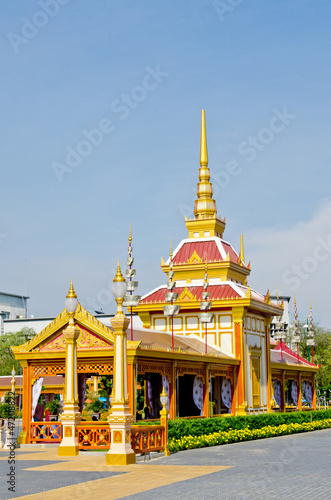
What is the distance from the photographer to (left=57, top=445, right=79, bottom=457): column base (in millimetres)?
21141

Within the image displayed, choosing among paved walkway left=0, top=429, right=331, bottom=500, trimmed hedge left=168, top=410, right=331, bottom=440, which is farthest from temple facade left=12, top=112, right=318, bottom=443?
paved walkway left=0, top=429, right=331, bottom=500

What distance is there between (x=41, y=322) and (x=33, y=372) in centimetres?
6829

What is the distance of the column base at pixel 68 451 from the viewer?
2114 centimetres

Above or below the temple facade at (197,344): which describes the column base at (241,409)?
below

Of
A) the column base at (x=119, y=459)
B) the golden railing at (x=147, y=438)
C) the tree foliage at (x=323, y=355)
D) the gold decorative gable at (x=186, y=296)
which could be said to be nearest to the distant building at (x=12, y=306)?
the tree foliage at (x=323, y=355)

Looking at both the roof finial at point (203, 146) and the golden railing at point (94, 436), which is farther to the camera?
the roof finial at point (203, 146)

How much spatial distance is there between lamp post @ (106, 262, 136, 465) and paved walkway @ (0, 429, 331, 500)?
0.46m

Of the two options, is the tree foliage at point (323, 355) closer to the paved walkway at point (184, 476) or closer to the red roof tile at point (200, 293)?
the red roof tile at point (200, 293)

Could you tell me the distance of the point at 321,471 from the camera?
16297 mm

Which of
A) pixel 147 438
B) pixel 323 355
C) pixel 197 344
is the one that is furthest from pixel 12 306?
pixel 147 438

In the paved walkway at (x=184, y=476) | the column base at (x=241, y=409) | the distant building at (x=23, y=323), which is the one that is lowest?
the paved walkway at (x=184, y=476)

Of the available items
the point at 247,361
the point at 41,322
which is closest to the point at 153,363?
the point at 247,361

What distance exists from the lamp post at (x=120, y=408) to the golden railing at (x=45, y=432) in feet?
24.9

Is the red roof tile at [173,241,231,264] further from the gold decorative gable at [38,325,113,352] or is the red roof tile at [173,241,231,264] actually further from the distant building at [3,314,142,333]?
the distant building at [3,314,142,333]
